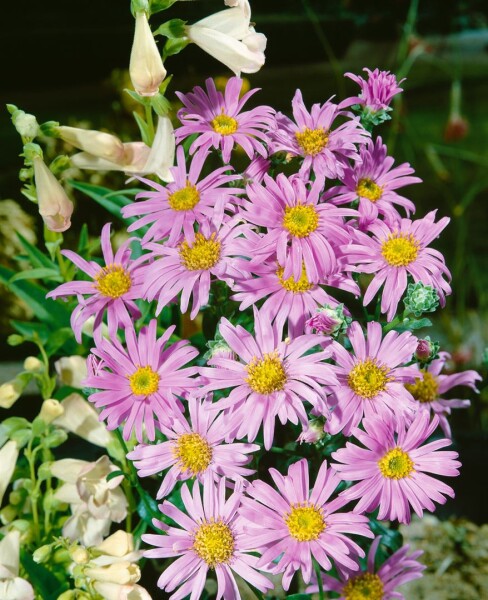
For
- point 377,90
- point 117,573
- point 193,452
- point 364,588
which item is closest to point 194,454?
point 193,452

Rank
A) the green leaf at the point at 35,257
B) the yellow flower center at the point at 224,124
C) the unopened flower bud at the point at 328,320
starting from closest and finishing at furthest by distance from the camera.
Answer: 1. the unopened flower bud at the point at 328,320
2. the yellow flower center at the point at 224,124
3. the green leaf at the point at 35,257

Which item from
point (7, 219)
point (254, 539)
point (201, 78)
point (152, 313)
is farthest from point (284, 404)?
point (201, 78)

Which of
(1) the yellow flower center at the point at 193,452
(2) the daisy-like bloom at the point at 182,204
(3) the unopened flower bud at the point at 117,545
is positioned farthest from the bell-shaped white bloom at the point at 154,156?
(3) the unopened flower bud at the point at 117,545

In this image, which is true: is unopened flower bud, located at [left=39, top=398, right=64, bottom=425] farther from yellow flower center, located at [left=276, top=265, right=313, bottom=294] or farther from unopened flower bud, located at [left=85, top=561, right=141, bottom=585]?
yellow flower center, located at [left=276, top=265, right=313, bottom=294]

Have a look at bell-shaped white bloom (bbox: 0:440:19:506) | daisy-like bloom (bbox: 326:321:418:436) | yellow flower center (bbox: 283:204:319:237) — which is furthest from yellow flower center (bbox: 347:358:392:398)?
bell-shaped white bloom (bbox: 0:440:19:506)

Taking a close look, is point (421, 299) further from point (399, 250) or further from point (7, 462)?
point (7, 462)

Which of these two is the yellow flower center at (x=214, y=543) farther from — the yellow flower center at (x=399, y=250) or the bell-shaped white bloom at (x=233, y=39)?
the bell-shaped white bloom at (x=233, y=39)
